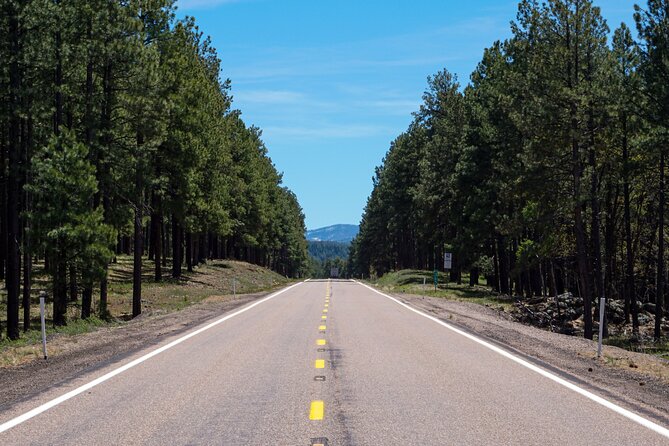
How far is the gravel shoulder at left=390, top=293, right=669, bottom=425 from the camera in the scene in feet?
29.8

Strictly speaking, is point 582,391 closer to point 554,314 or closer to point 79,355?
point 79,355

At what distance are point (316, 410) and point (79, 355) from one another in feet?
23.9

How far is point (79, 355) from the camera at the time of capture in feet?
44.6

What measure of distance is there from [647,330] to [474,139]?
1932 centimetres

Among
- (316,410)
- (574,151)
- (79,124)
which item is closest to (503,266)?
(574,151)

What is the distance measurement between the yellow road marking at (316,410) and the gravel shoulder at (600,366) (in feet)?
12.0

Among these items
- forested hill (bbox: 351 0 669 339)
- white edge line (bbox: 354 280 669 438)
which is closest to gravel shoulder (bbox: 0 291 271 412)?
white edge line (bbox: 354 280 669 438)

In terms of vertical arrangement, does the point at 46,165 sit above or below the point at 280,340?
above

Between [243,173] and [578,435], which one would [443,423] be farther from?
[243,173]

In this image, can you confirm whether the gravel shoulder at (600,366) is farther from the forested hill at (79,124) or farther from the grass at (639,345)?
the forested hill at (79,124)

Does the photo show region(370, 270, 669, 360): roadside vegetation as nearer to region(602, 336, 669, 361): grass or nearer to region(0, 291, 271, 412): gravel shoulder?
region(602, 336, 669, 361): grass

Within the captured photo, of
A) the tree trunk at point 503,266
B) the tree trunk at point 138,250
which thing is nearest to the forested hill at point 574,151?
the tree trunk at point 503,266

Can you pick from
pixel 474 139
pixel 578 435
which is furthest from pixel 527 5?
pixel 578 435

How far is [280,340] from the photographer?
626 inches
